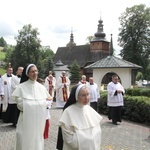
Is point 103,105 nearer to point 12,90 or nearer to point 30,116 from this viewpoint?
point 12,90

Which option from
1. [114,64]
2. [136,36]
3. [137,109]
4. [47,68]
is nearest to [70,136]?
[137,109]

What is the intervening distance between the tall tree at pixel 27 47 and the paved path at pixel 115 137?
161 feet

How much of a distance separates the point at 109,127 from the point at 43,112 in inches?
204

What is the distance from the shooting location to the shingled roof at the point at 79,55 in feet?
228

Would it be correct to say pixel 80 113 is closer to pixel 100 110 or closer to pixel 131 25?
pixel 100 110

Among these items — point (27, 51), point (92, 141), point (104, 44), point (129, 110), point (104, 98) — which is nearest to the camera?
point (92, 141)

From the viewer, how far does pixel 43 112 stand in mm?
5449

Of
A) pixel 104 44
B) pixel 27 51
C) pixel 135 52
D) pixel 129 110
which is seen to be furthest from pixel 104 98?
pixel 104 44

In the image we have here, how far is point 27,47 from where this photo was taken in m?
59.0

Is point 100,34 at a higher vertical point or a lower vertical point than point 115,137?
higher

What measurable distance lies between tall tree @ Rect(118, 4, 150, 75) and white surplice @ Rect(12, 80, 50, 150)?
4098 cm

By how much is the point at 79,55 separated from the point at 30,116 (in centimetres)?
6758

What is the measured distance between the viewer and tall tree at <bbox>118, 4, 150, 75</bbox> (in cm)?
4541

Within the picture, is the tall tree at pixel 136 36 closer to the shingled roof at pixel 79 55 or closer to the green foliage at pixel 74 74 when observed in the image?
the green foliage at pixel 74 74
